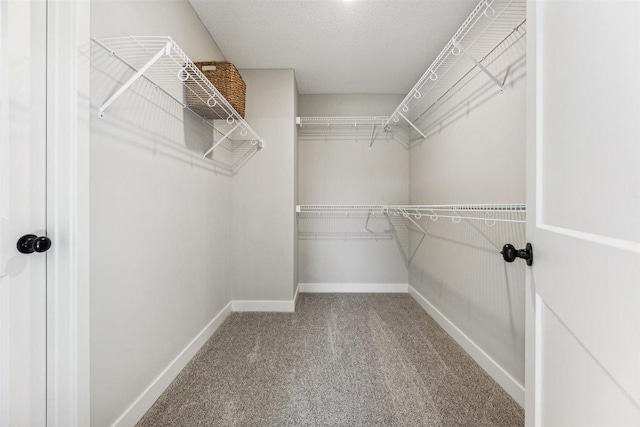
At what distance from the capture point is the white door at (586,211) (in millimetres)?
389

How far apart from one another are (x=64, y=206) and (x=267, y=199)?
5.86 feet

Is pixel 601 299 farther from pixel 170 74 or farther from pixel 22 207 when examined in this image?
pixel 170 74

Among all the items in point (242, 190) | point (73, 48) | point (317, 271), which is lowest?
point (317, 271)

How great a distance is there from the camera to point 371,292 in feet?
10.6

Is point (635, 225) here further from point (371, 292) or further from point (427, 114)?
point (371, 292)

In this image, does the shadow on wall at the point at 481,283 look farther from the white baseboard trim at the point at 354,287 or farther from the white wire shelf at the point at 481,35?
the white wire shelf at the point at 481,35

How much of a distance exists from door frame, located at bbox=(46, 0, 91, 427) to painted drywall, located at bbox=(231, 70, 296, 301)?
1729 millimetres

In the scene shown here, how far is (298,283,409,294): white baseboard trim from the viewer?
3.23 meters

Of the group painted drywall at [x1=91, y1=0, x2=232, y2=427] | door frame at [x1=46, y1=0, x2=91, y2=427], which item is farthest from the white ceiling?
door frame at [x1=46, y1=0, x2=91, y2=427]

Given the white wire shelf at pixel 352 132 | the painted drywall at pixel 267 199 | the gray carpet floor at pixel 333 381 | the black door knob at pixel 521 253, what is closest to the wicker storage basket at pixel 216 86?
the painted drywall at pixel 267 199

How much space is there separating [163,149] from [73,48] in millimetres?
615

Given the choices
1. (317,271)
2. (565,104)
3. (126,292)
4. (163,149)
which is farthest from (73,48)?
(317,271)

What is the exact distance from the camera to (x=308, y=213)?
3.24 metres

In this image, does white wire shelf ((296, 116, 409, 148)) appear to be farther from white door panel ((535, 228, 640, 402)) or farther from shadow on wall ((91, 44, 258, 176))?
white door panel ((535, 228, 640, 402))
